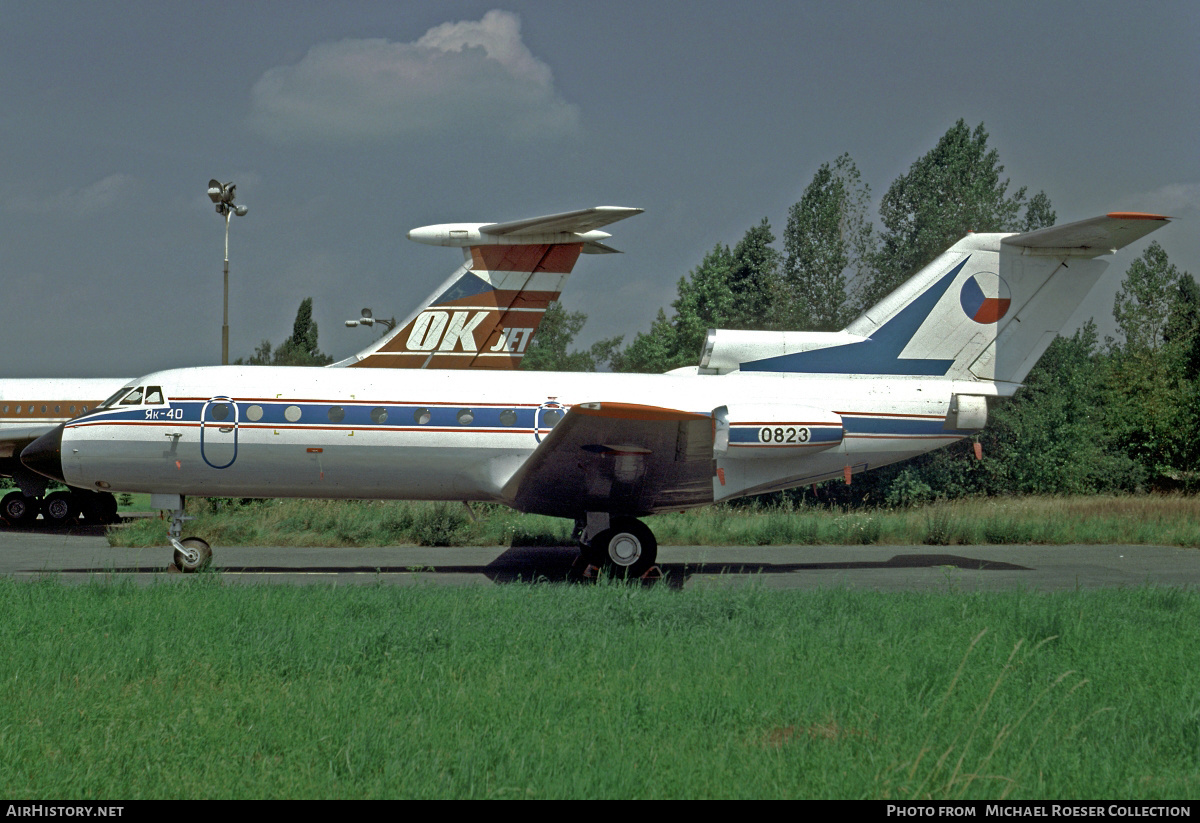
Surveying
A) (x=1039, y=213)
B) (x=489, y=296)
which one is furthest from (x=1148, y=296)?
(x=489, y=296)

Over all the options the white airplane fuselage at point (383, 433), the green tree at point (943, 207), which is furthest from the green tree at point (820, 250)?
the white airplane fuselage at point (383, 433)

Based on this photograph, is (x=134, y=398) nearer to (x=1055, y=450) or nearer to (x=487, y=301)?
(x=487, y=301)

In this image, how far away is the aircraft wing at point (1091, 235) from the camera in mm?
11719

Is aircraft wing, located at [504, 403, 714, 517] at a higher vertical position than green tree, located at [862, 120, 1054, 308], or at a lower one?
lower

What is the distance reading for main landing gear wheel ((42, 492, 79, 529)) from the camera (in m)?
20.9

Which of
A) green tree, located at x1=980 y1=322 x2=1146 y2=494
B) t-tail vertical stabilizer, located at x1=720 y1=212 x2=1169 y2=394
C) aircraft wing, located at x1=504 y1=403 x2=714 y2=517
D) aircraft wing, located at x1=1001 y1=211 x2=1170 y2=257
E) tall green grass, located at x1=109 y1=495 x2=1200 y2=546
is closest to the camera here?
aircraft wing, located at x1=504 y1=403 x2=714 y2=517

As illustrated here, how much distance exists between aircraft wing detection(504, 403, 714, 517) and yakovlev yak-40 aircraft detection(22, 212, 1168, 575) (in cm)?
5

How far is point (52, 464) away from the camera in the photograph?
41.3 ft

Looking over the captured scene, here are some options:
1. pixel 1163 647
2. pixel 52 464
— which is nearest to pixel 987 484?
pixel 1163 647

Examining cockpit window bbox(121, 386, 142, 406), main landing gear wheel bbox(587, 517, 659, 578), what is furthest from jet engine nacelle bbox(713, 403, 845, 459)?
cockpit window bbox(121, 386, 142, 406)

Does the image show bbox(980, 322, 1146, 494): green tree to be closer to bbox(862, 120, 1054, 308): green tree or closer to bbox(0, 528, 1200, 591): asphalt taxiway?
bbox(862, 120, 1054, 308): green tree

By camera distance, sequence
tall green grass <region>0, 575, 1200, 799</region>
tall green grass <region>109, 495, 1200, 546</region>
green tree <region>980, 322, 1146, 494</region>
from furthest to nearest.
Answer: green tree <region>980, 322, 1146, 494</region>, tall green grass <region>109, 495, 1200, 546</region>, tall green grass <region>0, 575, 1200, 799</region>
